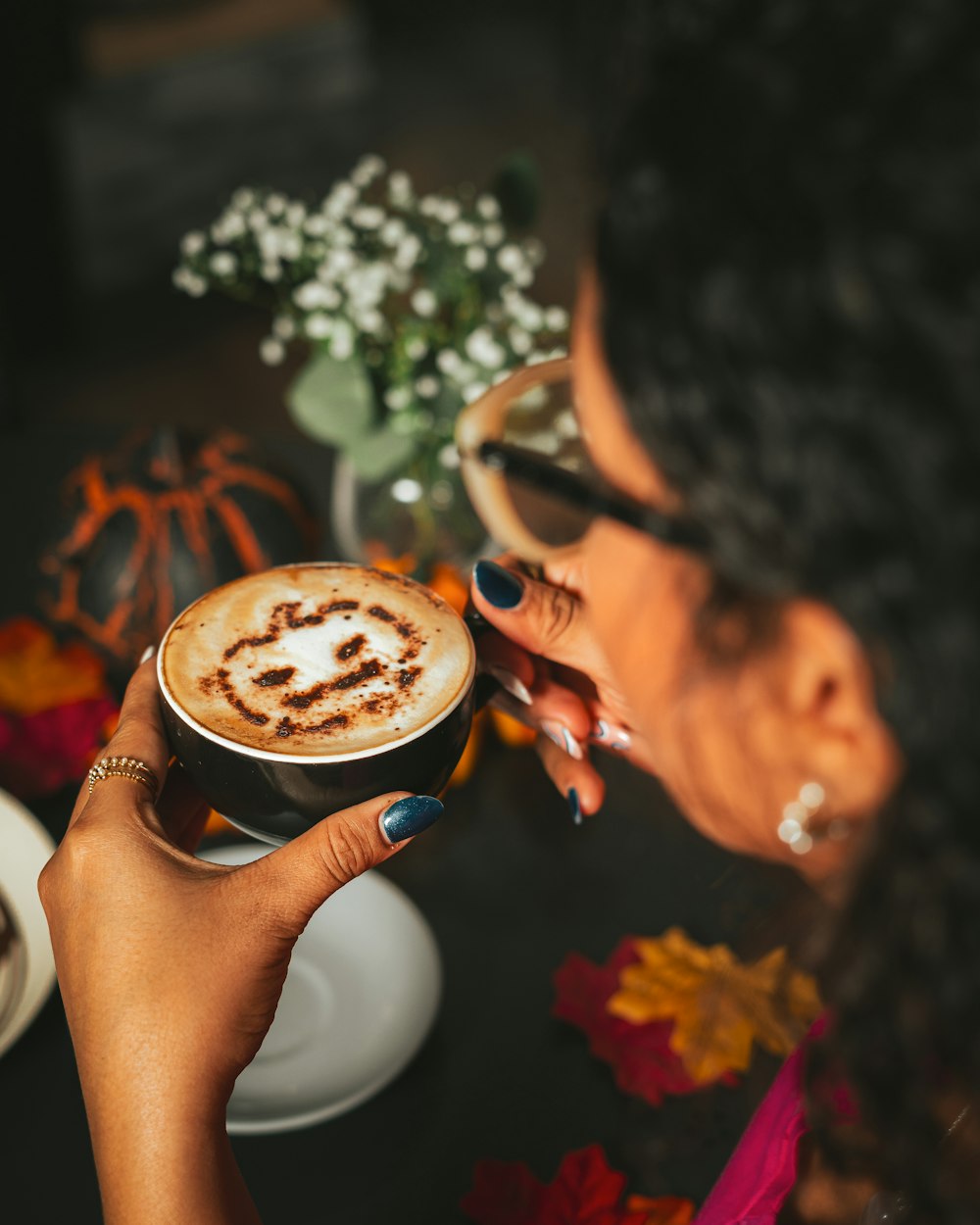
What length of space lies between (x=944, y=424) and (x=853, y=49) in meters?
0.17

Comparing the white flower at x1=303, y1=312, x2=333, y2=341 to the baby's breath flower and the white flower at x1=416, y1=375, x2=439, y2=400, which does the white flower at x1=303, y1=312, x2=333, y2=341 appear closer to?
the white flower at x1=416, y1=375, x2=439, y2=400

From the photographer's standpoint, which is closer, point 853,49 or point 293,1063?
point 853,49

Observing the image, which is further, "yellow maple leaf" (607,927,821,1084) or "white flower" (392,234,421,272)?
"white flower" (392,234,421,272)

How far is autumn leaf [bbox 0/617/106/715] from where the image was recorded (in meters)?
1.24

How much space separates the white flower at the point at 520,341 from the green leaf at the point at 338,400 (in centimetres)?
18

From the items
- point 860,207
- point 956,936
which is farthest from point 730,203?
point 956,936

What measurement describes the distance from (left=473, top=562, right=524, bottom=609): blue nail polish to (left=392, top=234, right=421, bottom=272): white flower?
1.49 feet

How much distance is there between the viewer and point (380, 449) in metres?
1.34

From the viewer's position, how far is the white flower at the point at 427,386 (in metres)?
1.32

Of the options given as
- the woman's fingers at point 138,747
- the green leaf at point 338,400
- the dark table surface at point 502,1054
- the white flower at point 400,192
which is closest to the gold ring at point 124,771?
the woman's fingers at point 138,747

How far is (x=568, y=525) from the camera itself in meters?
1.30

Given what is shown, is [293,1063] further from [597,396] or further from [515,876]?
[597,396]

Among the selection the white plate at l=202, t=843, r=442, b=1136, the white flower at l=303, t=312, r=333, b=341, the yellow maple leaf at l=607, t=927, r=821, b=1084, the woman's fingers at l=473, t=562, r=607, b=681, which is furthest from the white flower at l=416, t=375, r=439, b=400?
the yellow maple leaf at l=607, t=927, r=821, b=1084

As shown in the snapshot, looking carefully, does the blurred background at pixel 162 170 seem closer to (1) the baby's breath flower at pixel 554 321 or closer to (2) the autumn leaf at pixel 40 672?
(1) the baby's breath flower at pixel 554 321
